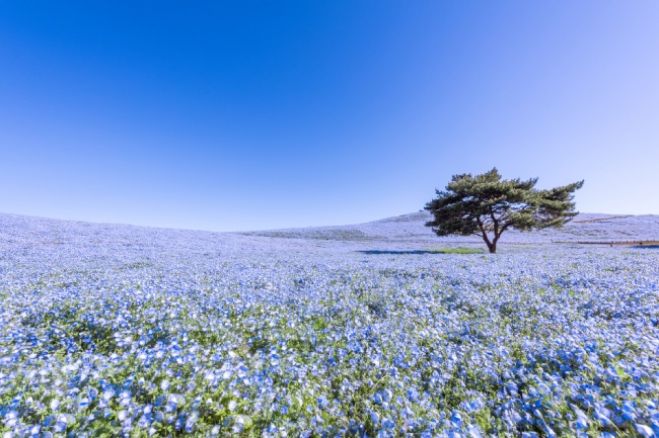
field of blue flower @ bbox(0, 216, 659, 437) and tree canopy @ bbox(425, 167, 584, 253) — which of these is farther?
tree canopy @ bbox(425, 167, 584, 253)

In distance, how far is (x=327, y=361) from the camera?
473 cm

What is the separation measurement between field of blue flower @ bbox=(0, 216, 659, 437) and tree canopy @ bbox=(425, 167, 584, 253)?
58.8 ft

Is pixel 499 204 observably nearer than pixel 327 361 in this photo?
No

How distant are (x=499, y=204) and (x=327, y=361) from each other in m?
27.3

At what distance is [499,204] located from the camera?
26.0 m

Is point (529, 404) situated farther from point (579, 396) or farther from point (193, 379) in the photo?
point (193, 379)

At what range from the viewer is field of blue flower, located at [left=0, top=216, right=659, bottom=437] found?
3062 millimetres

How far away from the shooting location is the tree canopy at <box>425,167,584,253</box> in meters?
25.2

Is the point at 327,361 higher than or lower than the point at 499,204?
lower

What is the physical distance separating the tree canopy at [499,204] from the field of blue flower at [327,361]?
17.9 m

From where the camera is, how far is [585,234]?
185 ft

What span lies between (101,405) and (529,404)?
5124 millimetres

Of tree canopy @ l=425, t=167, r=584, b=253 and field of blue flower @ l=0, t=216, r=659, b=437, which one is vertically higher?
tree canopy @ l=425, t=167, r=584, b=253

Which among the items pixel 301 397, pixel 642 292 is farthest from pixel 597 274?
pixel 301 397
